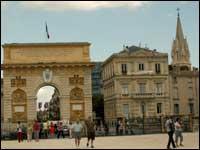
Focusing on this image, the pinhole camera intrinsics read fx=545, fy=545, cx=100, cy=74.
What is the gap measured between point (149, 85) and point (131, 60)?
4.20 meters

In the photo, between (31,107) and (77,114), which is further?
(31,107)

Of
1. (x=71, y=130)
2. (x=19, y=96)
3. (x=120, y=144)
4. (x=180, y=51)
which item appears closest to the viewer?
(x=120, y=144)

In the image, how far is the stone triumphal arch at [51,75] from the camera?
51.7 metres

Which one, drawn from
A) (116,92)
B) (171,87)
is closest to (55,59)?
(116,92)

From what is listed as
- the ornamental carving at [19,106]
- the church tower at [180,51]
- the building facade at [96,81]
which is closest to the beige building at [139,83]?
the church tower at [180,51]

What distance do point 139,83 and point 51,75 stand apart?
23.3 meters

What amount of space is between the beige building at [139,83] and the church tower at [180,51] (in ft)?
57.8

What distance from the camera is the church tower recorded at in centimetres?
9331

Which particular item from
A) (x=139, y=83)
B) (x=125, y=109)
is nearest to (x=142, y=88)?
(x=139, y=83)

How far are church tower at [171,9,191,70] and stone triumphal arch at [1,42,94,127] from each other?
41897mm

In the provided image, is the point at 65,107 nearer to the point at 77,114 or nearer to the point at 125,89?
the point at 77,114

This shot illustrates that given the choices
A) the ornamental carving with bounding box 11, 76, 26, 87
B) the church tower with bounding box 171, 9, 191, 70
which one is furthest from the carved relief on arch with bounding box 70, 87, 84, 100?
the church tower with bounding box 171, 9, 191, 70

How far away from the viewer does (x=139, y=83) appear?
73875 millimetres

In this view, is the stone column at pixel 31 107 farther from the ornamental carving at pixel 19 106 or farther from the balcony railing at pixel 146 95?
the balcony railing at pixel 146 95
